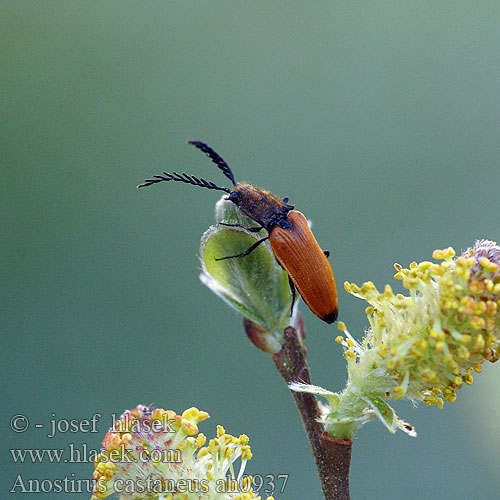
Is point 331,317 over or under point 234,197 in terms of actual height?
under

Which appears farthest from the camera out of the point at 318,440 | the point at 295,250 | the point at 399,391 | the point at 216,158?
the point at 216,158

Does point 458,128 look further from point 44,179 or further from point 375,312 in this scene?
point 375,312

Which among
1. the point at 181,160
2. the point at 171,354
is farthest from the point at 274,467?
the point at 181,160

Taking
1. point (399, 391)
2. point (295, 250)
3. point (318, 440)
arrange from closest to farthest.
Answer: point (399, 391)
point (318, 440)
point (295, 250)

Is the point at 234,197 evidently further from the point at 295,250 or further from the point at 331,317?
the point at 331,317

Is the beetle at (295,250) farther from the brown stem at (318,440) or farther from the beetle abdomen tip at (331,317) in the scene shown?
the brown stem at (318,440)

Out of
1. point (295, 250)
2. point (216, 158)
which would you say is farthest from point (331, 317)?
point (216, 158)

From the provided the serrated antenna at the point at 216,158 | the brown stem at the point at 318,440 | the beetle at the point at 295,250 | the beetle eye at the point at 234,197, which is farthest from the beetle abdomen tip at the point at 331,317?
the serrated antenna at the point at 216,158

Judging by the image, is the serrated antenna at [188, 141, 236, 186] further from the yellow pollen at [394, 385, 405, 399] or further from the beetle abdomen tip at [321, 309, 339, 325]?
the yellow pollen at [394, 385, 405, 399]
